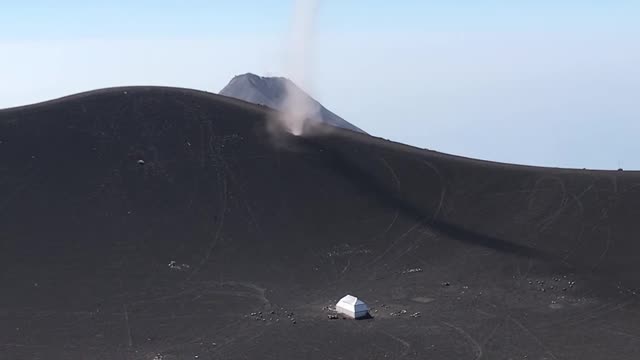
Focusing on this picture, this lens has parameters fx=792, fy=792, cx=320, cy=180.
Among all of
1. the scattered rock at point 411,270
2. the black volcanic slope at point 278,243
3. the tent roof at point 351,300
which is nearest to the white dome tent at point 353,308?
the tent roof at point 351,300

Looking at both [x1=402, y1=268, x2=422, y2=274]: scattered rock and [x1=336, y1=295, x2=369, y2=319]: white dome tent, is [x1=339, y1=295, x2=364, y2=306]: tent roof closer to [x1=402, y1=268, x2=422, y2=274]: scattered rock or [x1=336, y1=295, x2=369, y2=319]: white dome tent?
[x1=336, y1=295, x2=369, y2=319]: white dome tent

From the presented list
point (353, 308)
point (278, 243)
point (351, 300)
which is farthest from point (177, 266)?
point (353, 308)

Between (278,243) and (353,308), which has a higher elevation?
(278,243)

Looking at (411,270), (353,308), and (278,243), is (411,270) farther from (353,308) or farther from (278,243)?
(278,243)

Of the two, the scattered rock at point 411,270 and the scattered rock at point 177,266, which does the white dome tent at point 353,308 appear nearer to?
the scattered rock at point 411,270

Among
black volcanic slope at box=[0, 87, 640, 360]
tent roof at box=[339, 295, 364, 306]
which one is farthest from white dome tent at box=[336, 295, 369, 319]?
black volcanic slope at box=[0, 87, 640, 360]

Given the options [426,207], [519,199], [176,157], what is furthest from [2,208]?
[519,199]

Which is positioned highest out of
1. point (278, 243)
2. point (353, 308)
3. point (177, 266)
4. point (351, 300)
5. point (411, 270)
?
point (278, 243)
